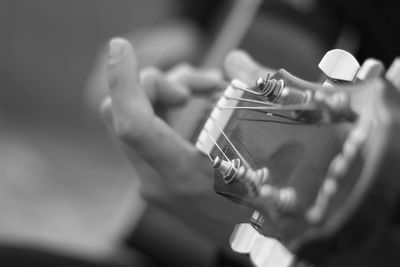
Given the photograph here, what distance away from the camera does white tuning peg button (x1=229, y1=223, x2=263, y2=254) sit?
51 centimetres

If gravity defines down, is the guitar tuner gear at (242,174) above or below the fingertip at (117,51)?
below

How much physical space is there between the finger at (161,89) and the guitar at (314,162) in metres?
0.22

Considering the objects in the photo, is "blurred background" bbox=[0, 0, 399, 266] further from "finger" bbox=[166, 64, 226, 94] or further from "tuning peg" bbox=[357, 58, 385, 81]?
"tuning peg" bbox=[357, 58, 385, 81]

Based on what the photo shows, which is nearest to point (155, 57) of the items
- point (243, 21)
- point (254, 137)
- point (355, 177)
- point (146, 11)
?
point (243, 21)

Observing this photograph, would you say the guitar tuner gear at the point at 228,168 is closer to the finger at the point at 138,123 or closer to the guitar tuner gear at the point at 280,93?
the guitar tuner gear at the point at 280,93

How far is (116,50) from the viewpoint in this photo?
2.41ft

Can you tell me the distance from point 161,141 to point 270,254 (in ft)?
0.88

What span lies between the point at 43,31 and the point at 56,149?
14.4 inches

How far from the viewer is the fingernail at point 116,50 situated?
2.39 feet

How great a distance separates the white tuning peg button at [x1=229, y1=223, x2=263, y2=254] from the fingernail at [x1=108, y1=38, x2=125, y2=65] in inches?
10.6

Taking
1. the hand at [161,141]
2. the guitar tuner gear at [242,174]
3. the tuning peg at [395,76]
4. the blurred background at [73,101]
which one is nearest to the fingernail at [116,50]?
the hand at [161,141]

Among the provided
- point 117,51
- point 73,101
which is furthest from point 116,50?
Result: point 73,101

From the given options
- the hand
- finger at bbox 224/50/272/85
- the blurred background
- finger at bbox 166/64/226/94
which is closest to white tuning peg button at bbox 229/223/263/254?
the hand

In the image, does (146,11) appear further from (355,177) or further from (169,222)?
(355,177)
